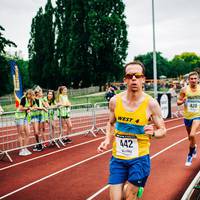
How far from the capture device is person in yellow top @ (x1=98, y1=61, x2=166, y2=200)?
3.32 meters

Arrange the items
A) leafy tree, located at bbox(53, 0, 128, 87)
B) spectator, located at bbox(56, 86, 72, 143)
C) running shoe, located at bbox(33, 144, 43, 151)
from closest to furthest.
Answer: running shoe, located at bbox(33, 144, 43, 151) → spectator, located at bbox(56, 86, 72, 143) → leafy tree, located at bbox(53, 0, 128, 87)

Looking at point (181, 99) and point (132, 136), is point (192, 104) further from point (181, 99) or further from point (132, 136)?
point (132, 136)

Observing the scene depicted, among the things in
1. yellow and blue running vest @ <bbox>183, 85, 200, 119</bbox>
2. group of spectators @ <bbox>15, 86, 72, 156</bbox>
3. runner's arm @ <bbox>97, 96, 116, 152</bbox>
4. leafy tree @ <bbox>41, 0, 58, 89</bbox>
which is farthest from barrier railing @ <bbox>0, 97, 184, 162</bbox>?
leafy tree @ <bbox>41, 0, 58, 89</bbox>

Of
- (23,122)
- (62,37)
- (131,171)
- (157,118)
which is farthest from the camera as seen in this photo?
(62,37)

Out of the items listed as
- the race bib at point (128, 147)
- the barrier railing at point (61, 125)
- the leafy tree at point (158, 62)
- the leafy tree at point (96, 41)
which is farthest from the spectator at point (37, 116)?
A: the leafy tree at point (158, 62)

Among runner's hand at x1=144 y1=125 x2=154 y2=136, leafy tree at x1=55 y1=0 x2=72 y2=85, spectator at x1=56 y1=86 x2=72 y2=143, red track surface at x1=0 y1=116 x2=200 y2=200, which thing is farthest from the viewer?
leafy tree at x1=55 y1=0 x2=72 y2=85

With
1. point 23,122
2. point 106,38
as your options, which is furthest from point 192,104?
point 106,38

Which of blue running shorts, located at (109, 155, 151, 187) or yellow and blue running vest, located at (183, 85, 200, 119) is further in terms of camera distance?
yellow and blue running vest, located at (183, 85, 200, 119)

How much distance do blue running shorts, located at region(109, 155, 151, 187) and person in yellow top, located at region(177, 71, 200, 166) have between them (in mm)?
3849

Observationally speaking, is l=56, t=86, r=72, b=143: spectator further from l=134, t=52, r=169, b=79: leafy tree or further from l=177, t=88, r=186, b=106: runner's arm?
l=134, t=52, r=169, b=79: leafy tree

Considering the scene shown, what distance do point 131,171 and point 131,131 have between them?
0.42 meters

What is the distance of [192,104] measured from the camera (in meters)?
7.09

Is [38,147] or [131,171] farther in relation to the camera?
[38,147]

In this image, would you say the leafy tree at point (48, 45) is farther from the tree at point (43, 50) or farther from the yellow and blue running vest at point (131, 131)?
the yellow and blue running vest at point (131, 131)
